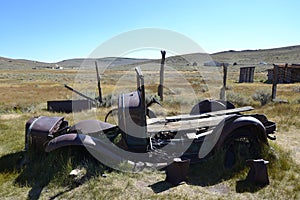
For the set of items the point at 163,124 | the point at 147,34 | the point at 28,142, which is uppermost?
→ the point at 147,34

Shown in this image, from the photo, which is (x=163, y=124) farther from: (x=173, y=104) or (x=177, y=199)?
(x=173, y=104)

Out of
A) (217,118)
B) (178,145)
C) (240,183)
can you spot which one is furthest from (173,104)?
(240,183)

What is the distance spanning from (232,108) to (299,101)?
8.07m

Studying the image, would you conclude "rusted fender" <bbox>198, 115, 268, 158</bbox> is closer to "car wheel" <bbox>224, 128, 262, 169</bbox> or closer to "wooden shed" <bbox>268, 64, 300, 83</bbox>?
"car wheel" <bbox>224, 128, 262, 169</bbox>

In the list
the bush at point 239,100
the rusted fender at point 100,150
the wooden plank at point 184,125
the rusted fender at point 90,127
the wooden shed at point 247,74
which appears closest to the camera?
the rusted fender at point 100,150

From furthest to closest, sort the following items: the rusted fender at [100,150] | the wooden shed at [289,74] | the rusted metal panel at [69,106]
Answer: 1. the wooden shed at [289,74]
2. the rusted metal panel at [69,106]
3. the rusted fender at [100,150]

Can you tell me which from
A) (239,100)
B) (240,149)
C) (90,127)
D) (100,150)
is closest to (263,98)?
(239,100)

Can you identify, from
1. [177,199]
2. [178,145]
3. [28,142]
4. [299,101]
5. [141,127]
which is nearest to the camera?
[177,199]

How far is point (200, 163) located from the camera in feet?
16.9

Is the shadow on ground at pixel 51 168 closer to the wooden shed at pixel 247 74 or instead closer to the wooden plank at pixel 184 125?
the wooden plank at pixel 184 125

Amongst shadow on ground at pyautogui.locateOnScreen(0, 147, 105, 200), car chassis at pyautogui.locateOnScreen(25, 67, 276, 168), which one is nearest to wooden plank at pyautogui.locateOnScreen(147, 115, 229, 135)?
car chassis at pyautogui.locateOnScreen(25, 67, 276, 168)

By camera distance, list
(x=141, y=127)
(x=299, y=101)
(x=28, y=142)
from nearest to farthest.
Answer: (x=141, y=127) → (x=28, y=142) → (x=299, y=101)

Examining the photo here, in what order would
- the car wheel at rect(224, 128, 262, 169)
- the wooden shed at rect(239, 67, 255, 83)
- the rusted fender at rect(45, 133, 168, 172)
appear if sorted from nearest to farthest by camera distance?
1. the rusted fender at rect(45, 133, 168, 172)
2. the car wheel at rect(224, 128, 262, 169)
3. the wooden shed at rect(239, 67, 255, 83)

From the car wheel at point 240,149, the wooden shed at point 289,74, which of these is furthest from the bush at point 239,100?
the wooden shed at point 289,74
